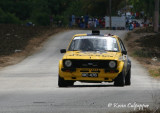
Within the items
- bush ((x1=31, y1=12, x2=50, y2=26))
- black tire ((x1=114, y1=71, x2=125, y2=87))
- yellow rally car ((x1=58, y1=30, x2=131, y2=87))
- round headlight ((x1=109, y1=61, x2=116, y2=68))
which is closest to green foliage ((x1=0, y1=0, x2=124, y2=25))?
bush ((x1=31, y1=12, x2=50, y2=26))

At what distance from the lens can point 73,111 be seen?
1094 cm

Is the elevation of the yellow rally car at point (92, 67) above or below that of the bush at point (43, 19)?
above

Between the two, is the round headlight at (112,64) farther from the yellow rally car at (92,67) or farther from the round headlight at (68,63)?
the round headlight at (68,63)

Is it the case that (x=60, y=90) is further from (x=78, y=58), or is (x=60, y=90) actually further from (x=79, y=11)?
(x=79, y=11)

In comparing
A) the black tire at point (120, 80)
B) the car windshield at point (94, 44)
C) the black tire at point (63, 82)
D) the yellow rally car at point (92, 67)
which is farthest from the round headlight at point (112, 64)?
the black tire at point (63, 82)

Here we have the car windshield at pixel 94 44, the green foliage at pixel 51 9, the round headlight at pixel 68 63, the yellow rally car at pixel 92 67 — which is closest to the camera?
the yellow rally car at pixel 92 67

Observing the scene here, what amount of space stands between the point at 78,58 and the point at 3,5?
337 ft

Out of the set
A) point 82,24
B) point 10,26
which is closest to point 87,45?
point 10,26

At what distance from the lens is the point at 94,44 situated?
16625 mm

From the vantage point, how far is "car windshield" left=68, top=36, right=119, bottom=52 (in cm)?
1655

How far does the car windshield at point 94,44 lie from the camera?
16.5 m

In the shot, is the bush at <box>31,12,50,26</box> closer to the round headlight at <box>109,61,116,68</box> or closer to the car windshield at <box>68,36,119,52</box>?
the car windshield at <box>68,36,119,52</box>

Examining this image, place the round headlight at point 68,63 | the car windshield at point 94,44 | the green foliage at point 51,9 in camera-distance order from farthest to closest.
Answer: the green foliage at point 51,9, the car windshield at point 94,44, the round headlight at point 68,63

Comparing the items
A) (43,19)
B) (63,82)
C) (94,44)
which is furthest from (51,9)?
(63,82)
